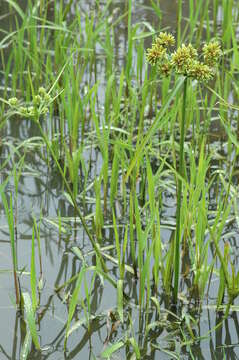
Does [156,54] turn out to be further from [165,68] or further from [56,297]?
[56,297]

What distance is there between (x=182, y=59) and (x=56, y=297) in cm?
81

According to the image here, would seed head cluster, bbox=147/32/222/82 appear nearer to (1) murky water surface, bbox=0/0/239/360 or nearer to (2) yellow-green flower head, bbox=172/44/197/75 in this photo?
(2) yellow-green flower head, bbox=172/44/197/75

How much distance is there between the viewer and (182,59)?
1.60 m

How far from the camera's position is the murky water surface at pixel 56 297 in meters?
1.83

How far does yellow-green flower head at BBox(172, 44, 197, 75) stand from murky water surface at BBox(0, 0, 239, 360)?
2.38 ft

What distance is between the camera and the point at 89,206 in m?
2.47

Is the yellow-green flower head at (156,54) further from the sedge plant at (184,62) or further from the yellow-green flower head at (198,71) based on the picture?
the yellow-green flower head at (198,71)

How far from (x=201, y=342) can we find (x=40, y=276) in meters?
0.52

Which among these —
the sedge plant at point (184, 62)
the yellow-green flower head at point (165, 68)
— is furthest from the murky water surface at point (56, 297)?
the yellow-green flower head at point (165, 68)

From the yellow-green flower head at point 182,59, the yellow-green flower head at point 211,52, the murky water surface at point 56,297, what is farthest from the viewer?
the murky water surface at point 56,297

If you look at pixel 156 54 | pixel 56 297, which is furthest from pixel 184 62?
pixel 56 297

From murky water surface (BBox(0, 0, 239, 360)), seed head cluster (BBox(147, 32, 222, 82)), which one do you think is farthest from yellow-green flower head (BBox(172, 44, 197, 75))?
murky water surface (BBox(0, 0, 239, 360))

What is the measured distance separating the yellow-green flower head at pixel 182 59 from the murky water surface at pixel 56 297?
2.38ft

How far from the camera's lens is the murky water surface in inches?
72.1
